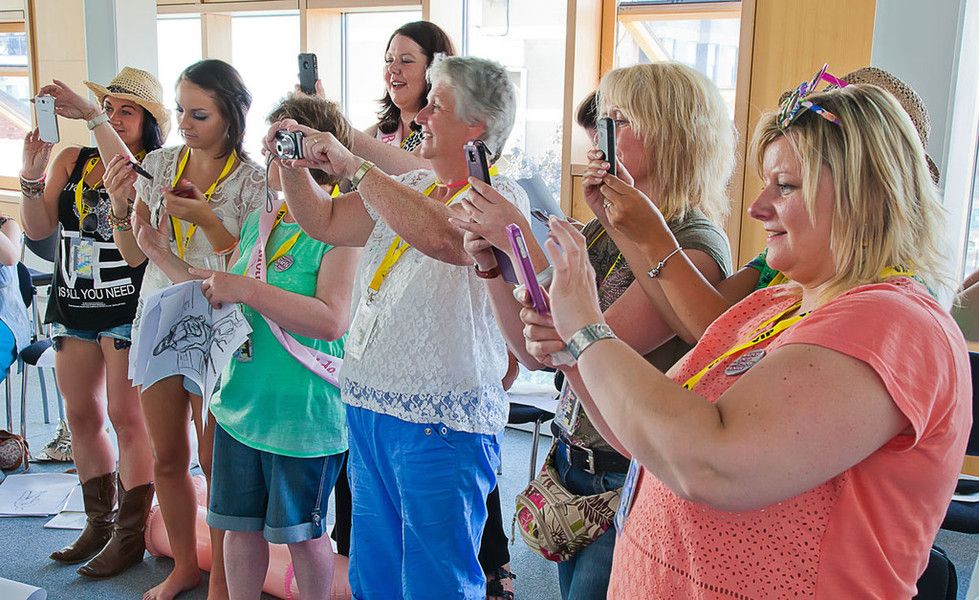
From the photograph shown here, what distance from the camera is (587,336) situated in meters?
1.00

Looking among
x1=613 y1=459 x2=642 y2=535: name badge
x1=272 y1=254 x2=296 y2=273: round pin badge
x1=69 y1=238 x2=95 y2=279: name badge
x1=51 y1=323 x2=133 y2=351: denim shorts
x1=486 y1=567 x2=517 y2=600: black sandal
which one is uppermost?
x1=272 y1=254 x2=296 y2=273: round pin badge

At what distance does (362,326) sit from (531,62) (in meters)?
2.90

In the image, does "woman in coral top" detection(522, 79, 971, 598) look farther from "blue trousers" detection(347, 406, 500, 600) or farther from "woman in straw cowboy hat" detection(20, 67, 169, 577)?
"woman in straw cowboy hat" detection(20, 67, 169, 577)

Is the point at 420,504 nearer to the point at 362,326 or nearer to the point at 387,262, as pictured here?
the point at 362,326

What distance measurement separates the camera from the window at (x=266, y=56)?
17.4ft

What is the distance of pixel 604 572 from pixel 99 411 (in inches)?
87.3

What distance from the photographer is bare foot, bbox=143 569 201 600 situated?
2686mm

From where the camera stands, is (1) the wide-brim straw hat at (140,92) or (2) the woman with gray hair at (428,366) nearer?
(2) the woman with gray hair at (428,366)

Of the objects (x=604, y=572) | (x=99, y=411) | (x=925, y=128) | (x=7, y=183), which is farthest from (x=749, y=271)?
(x=7, y=183)

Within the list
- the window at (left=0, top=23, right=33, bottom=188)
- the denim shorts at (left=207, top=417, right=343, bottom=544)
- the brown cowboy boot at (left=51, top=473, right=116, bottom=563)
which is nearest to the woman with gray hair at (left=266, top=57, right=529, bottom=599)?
the denim shorts at (left=207, top=417, right=343, bottom=544)

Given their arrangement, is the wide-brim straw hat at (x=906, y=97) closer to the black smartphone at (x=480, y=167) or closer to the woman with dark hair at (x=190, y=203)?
the black smartphone at (x=480, y=167)

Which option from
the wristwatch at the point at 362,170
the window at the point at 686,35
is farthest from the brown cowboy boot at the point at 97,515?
the window at the point at 686,35

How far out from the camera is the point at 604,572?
1511 mm

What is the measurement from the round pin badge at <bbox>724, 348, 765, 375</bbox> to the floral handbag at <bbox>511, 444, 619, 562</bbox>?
20.7 inches
